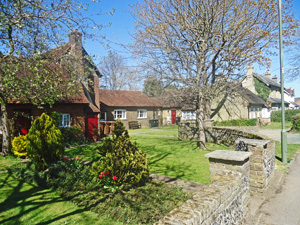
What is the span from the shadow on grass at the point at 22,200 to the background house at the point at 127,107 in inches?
720

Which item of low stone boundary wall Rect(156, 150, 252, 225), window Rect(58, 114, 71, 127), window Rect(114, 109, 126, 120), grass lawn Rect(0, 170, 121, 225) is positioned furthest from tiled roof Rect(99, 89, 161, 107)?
low stone boundary wall Rect(156, 150, 252, 225)

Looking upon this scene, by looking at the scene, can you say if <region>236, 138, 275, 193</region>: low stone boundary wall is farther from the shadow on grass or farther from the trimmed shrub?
the trimmed shrub

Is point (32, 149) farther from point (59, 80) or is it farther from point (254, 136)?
point (254, 136)

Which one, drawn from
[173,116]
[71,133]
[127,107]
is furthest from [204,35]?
[173,116]

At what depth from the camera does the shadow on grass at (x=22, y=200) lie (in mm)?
4523

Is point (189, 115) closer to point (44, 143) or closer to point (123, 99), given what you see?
point (123, 99)

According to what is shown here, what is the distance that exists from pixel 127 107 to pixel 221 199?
1010 inches

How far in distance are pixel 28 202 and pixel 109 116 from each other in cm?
2155

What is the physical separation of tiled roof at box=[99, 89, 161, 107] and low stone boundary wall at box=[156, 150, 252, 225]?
22351 millimetres

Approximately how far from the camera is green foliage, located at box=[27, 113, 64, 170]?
7000 millimetres

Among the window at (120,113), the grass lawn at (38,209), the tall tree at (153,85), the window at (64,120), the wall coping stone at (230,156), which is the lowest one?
the grass lawn at (38,209)

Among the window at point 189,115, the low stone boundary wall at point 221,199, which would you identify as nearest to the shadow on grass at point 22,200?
the low stone boundary wall at point 221,199

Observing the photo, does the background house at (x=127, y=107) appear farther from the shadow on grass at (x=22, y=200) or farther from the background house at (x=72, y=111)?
the shadow on grass at (x=22, y=200)

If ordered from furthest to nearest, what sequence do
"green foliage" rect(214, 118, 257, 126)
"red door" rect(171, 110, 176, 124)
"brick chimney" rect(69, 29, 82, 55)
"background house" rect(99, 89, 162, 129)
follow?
"red door" rect(171, 110, 176, 124) → "background house" rect(99, 89, 162, 129) → "green foliage" rect(214, 118, 257, 126) → "brick chimney" rect(69, 29, 82, 55)
